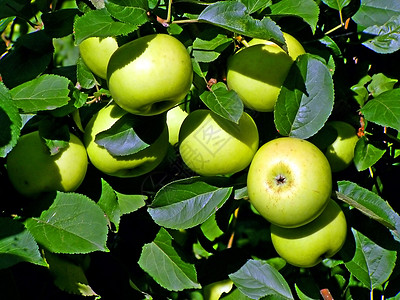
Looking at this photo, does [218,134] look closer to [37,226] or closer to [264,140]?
[264,140]

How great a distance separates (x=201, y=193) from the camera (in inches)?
44.6

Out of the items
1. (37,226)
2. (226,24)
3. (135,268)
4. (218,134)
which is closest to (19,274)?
(135,268)

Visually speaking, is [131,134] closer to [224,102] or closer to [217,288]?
[224,102]

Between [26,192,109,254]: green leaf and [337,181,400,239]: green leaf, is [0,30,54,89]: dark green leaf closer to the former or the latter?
[26,192,109,254]: green leaf

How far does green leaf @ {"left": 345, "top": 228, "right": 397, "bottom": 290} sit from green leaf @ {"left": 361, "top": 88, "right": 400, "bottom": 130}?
0.26 meters

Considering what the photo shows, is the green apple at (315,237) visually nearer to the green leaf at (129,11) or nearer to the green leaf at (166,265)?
the green leaf at (166,265)

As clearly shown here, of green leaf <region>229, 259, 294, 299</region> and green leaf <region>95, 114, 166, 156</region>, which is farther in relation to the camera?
green leaf <region>229, 259, 294, 299</region>

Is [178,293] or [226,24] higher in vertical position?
[226,24]

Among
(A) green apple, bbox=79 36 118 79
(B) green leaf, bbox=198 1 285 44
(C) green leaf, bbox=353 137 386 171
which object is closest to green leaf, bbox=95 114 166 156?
(A) green apple, bbox=79 36 118 79

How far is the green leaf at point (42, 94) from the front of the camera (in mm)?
1073

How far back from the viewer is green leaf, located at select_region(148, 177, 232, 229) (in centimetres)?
109

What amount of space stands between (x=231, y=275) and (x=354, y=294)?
13.8 inches

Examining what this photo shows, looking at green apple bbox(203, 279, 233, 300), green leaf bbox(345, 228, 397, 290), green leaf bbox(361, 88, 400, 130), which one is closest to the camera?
green leaf bbox(361, 88, 400, 130)

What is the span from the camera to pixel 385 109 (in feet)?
3.94
